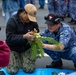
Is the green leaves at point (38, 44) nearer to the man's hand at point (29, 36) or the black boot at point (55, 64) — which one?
the man's hand at point (29, 36)

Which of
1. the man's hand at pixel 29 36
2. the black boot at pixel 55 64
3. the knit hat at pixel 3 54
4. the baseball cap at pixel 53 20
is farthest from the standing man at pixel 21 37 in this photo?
the knit hat at pixel 3 54

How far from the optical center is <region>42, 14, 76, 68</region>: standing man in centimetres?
416

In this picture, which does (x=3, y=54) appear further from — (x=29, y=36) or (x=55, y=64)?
(x=55, y=64)

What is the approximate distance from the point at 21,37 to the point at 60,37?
562 millimetres

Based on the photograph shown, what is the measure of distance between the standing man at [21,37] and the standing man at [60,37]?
24 cm

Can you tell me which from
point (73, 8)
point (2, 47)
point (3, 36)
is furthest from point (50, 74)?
point (73, 8)

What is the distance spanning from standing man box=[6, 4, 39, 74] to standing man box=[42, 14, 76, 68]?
0.78 feet

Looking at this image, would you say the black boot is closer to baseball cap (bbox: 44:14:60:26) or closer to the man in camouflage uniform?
baseball cap (bbox: 44:14:60:26)

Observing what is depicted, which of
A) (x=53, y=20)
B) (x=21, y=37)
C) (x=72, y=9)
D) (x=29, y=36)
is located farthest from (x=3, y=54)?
(x=72, y=9)

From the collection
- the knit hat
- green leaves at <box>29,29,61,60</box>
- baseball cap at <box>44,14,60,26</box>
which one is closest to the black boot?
green leaves at <box>29,29,61,60</box>

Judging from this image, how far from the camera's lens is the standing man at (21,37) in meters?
4.18

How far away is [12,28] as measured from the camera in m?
4.28

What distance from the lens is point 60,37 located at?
167 inches

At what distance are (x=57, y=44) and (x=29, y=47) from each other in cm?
57
